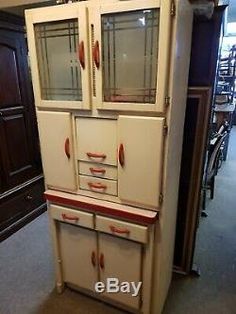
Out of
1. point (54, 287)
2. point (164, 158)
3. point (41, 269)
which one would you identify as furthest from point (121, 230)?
point (41, 269)

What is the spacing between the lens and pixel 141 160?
4.46 ft

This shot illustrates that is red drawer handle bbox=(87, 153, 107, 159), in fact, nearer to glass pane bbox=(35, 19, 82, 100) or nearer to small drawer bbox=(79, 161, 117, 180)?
small drawer bbox=(79, 161, 117, 180)

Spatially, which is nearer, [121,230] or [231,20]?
[121,230]

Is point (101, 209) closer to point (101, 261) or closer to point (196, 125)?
point (101, 261)

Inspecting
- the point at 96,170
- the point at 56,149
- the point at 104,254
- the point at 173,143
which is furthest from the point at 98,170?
the point at 104,254

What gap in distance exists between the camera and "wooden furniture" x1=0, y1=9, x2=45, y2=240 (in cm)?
234

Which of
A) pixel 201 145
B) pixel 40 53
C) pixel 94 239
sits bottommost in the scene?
pixel 94 239

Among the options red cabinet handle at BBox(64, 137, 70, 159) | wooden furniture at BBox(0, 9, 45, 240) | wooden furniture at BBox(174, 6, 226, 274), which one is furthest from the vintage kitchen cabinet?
wooden furniture at BBox(0, 9, 45, 240)

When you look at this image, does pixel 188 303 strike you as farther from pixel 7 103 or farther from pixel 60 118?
pixel 7 103

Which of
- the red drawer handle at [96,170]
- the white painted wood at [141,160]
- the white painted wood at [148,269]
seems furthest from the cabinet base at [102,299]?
the red drawer handle at [96,170]

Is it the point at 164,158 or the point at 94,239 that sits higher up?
the point at 164,158

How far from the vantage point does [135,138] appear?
1.33m

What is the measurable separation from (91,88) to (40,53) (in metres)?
0.40

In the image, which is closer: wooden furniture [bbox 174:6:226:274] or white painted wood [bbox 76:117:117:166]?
white painted wood [bbox 76:117:117:166]
